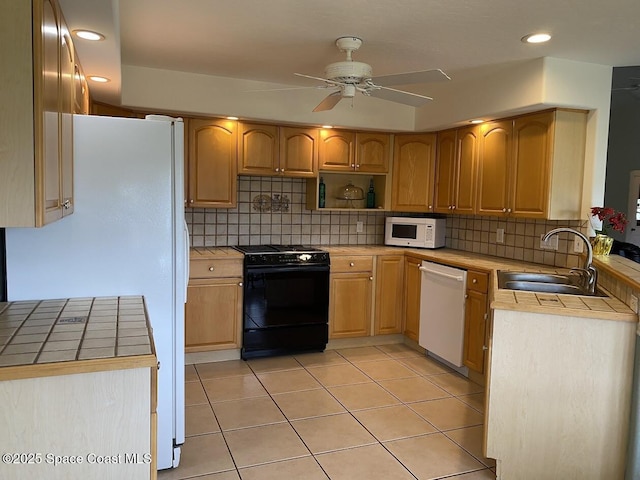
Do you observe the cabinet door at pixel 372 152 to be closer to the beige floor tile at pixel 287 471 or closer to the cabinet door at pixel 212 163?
the cabinet door at pixel 212 163

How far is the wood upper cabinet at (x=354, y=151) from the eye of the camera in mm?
4457

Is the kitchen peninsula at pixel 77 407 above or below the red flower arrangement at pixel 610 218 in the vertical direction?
below

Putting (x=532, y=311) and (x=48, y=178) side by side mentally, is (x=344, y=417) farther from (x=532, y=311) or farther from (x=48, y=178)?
(x=48, y=178)

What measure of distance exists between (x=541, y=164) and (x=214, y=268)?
260cm

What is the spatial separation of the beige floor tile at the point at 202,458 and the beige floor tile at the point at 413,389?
1332 millimetres

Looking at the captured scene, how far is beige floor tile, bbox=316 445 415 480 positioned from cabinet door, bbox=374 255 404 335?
1.88 m

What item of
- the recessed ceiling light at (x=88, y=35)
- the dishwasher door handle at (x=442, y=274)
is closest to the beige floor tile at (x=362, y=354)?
the dishwasher door handle at (x=442, y=274)

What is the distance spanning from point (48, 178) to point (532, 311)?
2.09m

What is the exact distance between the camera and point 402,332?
459 centimetres

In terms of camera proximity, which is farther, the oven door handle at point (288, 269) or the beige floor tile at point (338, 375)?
the oven door handle at point (288, 269)

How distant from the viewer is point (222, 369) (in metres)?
3.84

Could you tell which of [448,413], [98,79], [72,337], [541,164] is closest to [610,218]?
[541,164]

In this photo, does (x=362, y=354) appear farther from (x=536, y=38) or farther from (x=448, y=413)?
(x=536, y=38)

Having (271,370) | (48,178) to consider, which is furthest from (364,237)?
(48,178)
